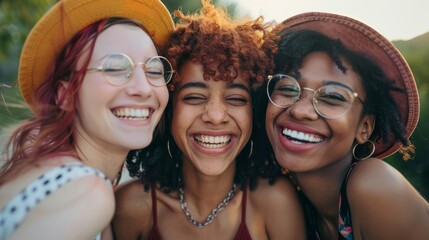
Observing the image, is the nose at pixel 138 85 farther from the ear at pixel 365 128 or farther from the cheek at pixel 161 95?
the ear at pixel 365 128

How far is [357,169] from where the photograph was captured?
8.46ft

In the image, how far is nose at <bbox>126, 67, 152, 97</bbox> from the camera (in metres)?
2.35

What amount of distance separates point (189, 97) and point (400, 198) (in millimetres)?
1431

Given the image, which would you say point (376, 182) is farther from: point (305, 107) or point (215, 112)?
point (215, 112)

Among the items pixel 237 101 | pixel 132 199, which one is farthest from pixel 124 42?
pixel 132 199

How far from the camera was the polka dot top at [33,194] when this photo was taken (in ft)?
5.72

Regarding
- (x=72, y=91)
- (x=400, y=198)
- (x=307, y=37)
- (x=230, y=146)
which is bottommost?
(x=230, y=146)

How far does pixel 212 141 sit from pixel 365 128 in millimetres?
1020

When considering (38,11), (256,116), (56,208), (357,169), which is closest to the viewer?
(56,208)

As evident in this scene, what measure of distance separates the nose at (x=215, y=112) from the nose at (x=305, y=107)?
1.44ft

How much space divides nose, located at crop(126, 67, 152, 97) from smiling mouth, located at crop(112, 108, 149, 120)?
0.10m

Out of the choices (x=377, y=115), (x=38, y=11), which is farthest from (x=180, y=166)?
(x=38, y=11)

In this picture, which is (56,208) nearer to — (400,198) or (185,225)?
(185,225)

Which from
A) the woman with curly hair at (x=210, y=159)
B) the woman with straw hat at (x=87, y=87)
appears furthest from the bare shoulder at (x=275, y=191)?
the woman with straw hat at (x=87, y=87)
